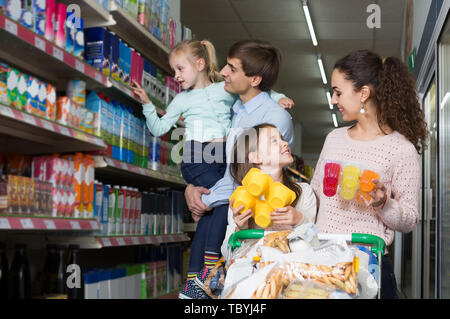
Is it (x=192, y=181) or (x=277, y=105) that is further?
(x=192, y=181)

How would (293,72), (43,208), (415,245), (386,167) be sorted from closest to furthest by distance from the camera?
(386,167) → (43,208) → (415,245) → (293,72)

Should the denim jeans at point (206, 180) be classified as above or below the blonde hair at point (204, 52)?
below

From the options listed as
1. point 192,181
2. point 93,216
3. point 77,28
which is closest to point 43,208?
point 93,216

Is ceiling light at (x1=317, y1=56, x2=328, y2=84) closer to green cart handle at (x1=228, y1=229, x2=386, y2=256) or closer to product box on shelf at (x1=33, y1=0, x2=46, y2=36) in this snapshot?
product box on shelf at (x1=33, y1=0, x2=46, y2=36)

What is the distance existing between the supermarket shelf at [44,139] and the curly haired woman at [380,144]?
1384mm

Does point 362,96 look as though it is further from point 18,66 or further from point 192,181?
point 18,66

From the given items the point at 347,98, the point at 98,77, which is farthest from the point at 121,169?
the point at 347,98

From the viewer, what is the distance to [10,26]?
2336 mm

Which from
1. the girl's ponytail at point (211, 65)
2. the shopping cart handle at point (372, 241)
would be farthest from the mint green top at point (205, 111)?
the shopping cart handle at point (372, 241)

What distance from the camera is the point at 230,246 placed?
5.58 ft

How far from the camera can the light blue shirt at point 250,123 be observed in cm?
238

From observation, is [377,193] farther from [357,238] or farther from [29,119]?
[29,119]

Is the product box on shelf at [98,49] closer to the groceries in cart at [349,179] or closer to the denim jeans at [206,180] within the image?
the denim jeans at [206,180]
